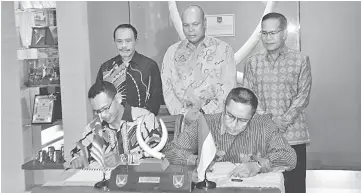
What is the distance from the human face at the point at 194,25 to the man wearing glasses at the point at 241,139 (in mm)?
711

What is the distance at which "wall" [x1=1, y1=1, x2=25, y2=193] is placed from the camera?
3955mm

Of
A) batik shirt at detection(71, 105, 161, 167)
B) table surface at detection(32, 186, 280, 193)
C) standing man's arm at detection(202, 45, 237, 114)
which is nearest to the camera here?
table surface at detection(32, 186, 280, 193)

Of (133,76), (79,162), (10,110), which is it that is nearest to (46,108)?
(10,110)

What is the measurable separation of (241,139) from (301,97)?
76cm

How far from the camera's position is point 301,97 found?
322cm

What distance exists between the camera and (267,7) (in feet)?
15.2

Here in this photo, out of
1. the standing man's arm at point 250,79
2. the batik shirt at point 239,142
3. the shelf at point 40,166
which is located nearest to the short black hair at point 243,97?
the batik shirt at point 239,142

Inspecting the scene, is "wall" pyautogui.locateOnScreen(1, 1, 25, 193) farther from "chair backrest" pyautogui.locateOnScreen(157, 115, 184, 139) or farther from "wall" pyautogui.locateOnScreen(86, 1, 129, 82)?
"chair backrest" pyautogui.locateOnScreen(157, 115, 184, 139)

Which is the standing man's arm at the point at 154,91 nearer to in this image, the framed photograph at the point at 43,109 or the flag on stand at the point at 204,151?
the flag on stand at the point at 204,151

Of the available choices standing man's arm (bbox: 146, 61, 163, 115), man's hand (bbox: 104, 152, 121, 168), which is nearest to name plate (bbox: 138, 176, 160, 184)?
man's hand (bbox: 104, 152, 121, 168)

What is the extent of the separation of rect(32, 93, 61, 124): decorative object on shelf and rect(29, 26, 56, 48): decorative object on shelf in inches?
17.4

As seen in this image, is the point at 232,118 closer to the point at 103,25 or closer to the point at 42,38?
the point at 42,38

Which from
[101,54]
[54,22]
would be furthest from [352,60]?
[54,22]

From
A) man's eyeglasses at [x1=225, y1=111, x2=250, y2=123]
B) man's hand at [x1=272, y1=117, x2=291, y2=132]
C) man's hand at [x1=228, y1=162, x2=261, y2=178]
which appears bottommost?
man's hand at [x1=228, y1=162, x2=261, y2=178]
